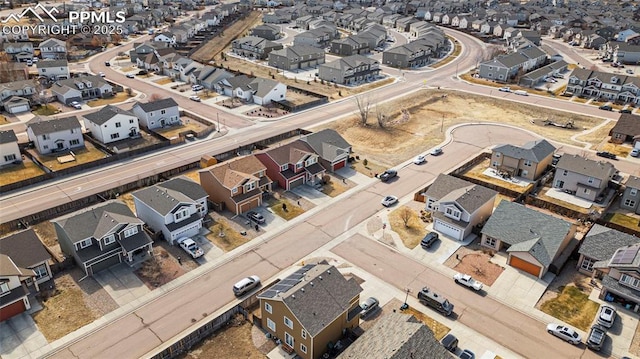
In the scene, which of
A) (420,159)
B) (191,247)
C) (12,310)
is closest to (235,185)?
(191,247)

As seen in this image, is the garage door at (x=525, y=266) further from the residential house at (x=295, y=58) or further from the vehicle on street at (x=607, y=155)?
the residential house at (x=295, y=58)

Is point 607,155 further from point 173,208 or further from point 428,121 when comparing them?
point 173,208

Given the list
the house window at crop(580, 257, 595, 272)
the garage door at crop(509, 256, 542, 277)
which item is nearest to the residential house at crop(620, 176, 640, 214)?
the house window at crop(580, 257, 595, 272)

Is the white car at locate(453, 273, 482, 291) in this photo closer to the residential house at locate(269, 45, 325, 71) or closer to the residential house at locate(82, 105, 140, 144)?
the residential house at locate(82, 105, 140, 144)

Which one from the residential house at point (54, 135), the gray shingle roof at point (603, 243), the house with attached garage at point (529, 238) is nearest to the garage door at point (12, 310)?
the residential house at point (54, 135)

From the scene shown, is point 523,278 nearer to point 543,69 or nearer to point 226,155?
point 226,155

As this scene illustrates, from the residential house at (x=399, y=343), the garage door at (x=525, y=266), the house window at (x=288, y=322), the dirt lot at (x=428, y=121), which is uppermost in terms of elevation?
the residential house at (x=399, y=343)
